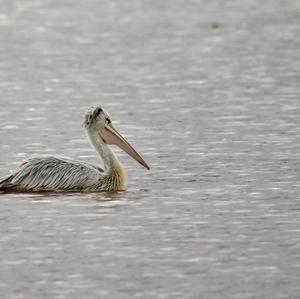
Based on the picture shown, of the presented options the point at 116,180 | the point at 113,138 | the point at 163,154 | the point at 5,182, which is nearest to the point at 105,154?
the point at 113,138

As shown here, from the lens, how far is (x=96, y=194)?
1146cm

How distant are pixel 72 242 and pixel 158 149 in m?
3.68

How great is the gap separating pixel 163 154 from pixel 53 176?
176cm

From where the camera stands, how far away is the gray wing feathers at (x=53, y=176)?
37.2ft

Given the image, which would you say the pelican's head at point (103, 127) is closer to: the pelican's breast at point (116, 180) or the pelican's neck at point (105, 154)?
the pelican's neck at point (105, 154)

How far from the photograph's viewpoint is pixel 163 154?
A: 42.3 ft

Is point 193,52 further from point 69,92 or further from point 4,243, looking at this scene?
point 4,243

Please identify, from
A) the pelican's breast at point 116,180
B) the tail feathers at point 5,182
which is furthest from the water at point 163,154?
the tail feathers at point 5,182

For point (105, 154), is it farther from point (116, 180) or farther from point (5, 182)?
point (5, 182)

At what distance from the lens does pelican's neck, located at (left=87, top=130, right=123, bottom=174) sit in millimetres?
11625

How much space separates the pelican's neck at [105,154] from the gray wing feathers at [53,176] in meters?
0.14

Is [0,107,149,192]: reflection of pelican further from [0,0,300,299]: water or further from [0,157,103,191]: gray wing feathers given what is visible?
[0,0,300,299]: water

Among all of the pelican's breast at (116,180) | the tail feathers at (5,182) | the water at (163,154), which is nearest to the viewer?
the water at (163,154)

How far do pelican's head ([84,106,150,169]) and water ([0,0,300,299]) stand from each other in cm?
26
